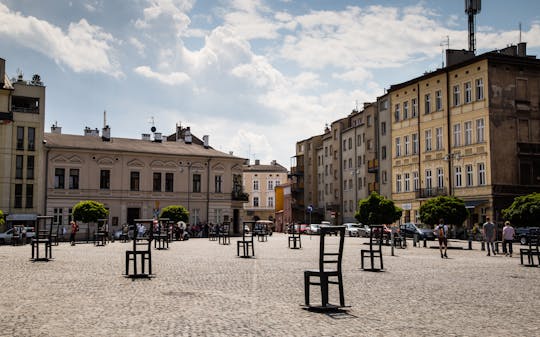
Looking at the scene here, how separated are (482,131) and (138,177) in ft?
110

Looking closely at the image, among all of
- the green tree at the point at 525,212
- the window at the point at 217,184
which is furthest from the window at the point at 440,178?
the window at the point at 217,184

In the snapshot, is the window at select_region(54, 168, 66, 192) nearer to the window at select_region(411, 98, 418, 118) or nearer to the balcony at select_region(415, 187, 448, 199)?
the balcony at select_region(415, 187, 448, 199)

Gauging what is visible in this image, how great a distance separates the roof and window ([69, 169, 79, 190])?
2.26m

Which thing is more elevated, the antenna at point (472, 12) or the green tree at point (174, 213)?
the antenna at point (472, 12)

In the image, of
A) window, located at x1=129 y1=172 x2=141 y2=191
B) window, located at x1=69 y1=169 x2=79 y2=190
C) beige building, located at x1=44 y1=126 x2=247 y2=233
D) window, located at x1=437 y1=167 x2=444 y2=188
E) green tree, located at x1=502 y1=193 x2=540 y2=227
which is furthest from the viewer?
window, located at x1=129 y1=172 x2=141 y2=191

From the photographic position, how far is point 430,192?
55625 mm

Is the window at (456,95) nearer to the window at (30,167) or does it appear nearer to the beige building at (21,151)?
the beige building at (21,151)

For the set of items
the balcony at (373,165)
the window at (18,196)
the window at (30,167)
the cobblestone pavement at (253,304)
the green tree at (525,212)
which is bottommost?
the cobblestone pavement at (253,304)

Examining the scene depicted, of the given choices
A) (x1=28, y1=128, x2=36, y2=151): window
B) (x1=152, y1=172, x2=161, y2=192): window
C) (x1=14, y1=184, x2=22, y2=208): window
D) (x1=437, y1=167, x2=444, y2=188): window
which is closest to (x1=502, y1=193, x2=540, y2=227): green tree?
(x1=437, y1=167, x2=444, y2=188): window

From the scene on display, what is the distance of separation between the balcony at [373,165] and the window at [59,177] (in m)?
32.8

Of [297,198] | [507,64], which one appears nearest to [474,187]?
[507,64]

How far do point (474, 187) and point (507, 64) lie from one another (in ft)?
34.0

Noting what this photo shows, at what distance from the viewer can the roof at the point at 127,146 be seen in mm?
59938

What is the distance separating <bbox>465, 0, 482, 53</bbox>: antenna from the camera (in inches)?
2319
